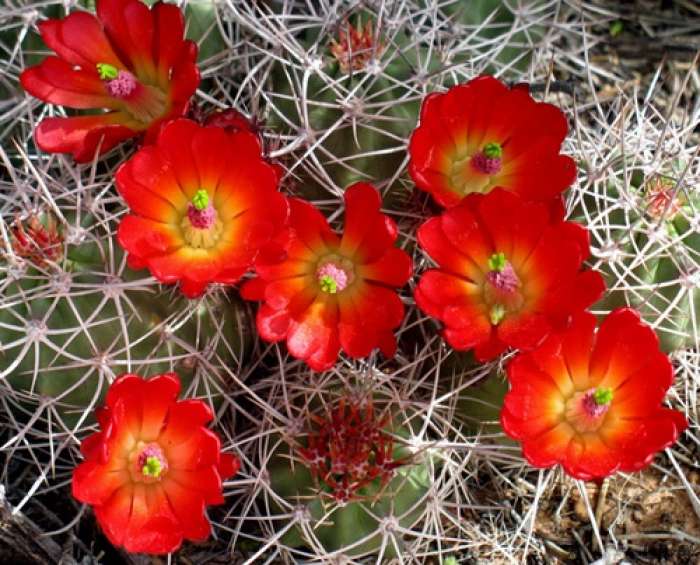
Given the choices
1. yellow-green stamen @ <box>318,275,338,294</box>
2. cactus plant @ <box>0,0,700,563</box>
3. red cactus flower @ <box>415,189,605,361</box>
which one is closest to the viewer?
red cactus flower @ <box>415,189,605,361</box>

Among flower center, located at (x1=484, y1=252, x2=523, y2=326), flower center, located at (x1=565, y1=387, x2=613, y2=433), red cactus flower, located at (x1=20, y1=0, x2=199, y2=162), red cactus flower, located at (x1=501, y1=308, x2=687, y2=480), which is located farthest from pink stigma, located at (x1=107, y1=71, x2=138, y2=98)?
flower center, located at (x1=565, y1=387, x2=613, y2=433)

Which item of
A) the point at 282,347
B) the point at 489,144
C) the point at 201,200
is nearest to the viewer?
the point at 201,200

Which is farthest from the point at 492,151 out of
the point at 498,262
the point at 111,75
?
the point at 111,75

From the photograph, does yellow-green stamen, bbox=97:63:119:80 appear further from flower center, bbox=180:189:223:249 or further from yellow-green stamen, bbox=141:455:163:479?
yellow-green stamen, bbox=141:455:163:479

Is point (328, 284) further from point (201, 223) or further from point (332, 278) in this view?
point (201, 223)

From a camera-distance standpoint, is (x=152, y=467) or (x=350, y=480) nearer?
(x=152, y=467)

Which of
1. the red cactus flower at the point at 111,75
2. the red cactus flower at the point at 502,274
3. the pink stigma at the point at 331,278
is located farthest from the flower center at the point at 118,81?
the red cactus flower at the point at 502,274

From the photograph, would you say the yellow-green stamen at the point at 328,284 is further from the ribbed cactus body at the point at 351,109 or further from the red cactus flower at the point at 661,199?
the red cactus flower at the point at 661,199
